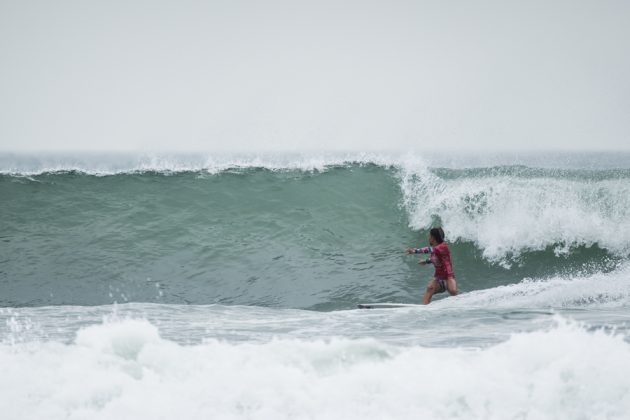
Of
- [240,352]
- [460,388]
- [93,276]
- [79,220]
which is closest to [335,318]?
[240,352]

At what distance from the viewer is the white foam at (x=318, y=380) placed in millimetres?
4074

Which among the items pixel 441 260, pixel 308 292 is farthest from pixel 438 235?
pixel 308 292

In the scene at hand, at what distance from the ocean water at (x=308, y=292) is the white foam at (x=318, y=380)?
15mm

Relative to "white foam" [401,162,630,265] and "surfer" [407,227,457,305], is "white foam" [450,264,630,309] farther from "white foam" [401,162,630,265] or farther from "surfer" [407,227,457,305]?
"white foam" [401,162,630,265]

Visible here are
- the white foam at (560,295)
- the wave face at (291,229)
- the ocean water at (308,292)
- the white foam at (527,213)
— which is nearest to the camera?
the ocean water at (308,292)

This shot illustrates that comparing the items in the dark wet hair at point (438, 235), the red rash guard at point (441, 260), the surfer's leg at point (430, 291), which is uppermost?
the dark wet hair at point (438, 235)

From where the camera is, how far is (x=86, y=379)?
4379 mm

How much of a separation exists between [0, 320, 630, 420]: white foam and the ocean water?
0.05ft

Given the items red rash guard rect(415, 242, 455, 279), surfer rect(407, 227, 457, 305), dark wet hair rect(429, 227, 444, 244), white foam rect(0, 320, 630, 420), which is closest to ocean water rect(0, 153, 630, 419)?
white foam rect(0, 320, 630, 420)

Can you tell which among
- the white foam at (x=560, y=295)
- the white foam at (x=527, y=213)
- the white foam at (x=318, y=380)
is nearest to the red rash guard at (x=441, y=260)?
the white foam at (x=560, y=295)

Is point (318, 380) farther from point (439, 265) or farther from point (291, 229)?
point (291, 229)

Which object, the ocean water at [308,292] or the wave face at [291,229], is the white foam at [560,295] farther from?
the wave face at [291,229]

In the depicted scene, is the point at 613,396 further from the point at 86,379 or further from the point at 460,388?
the point at 86,379

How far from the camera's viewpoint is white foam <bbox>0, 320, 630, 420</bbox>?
4074 mm
